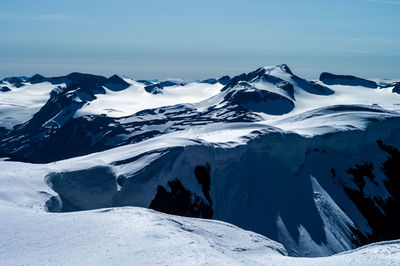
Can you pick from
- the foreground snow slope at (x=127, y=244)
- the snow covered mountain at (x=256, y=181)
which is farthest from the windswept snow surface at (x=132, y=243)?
the snow covered mountain at (x=256, y=181)

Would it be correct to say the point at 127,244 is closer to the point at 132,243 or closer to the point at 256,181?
the point at 132,243

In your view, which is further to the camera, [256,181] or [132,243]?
[256,181]

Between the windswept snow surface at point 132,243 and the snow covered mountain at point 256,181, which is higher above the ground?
the windswept snow surface at point 132,243

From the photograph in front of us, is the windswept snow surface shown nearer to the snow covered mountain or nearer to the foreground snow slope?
the foreground snow slope

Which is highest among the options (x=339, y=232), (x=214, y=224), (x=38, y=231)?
(x=38, y=231)

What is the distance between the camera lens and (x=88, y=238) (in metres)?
22.5

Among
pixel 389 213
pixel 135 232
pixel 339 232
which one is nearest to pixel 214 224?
pixel 135 232

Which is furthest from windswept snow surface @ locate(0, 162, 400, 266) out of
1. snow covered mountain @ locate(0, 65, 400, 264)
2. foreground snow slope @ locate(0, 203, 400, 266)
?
snow covered mountain @ locate(0, 65, 400, 264)

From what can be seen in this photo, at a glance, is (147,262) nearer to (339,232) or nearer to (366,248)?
(366,248)

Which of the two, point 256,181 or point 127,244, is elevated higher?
point 127,244

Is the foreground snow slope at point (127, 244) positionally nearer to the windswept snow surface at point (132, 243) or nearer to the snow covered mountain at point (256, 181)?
the windswept snow surface at point (132, 243)

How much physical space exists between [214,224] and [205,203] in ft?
54.0

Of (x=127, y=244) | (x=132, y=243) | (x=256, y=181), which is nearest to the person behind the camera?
(x=127, y=244)

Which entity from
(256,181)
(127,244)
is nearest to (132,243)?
(127,244)
